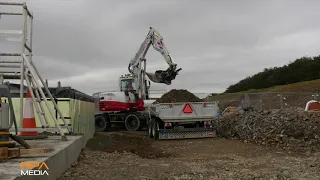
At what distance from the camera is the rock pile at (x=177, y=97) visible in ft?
68.2

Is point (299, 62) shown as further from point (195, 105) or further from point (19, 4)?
point (19, 4)

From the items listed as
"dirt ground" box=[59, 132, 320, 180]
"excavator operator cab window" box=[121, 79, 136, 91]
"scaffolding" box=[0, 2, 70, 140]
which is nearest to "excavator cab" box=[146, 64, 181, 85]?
"excavator operator cab window" box=[121, 79, 136, 91]

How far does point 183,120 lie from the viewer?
16719 mm

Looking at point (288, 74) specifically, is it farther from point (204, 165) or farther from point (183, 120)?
point (204, 165)

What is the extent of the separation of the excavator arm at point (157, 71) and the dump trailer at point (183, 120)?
13.1ft

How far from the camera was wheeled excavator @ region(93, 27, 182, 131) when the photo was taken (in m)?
22.0

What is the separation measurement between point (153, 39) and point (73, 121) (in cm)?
1103

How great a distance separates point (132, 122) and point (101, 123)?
198cm

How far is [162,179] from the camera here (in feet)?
23.3

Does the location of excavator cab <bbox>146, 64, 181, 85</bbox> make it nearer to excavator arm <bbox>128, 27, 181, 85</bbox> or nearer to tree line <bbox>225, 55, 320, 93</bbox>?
excavator arm <bbox>128, 27, 181, 85</bbox>

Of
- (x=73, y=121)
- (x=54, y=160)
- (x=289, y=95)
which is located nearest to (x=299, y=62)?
(x=289, y=95)

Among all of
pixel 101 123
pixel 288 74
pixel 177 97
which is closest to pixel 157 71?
pixel 177 97

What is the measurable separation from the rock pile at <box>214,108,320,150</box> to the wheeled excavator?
6708 mm

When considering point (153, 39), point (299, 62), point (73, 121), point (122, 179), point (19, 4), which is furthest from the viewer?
point (299, 62)
